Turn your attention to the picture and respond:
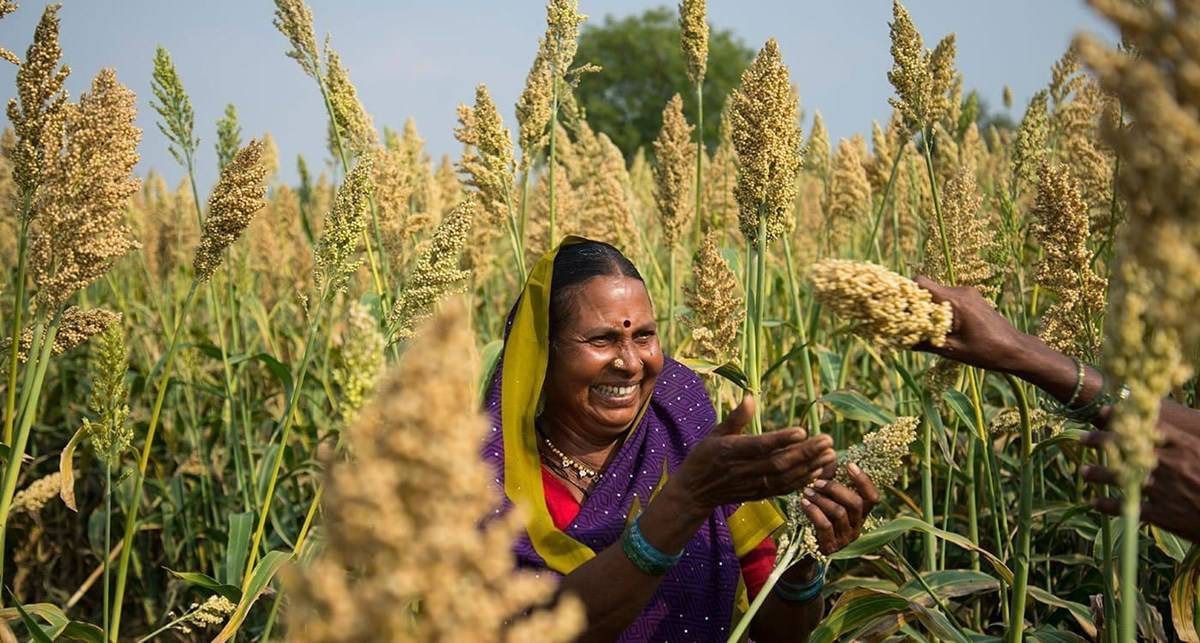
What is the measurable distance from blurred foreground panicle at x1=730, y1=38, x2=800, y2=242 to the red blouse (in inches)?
31.7

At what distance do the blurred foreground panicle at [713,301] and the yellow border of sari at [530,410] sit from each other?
0.96 feet

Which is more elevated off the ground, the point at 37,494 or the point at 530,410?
the point at 530,410

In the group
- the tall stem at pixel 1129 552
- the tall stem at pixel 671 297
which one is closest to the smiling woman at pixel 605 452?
the tall stem at pixel 671 297

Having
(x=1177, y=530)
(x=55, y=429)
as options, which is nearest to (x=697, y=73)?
(x=1177, y=530)

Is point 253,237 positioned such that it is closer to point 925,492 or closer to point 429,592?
point 925,492

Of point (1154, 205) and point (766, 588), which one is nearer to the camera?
point (1154, 205)

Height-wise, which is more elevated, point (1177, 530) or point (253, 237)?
point (253, 237)

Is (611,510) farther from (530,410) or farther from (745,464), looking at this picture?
(745,464)

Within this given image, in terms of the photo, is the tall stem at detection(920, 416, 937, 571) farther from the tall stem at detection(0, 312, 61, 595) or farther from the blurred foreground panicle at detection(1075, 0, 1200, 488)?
the tall stem at detection(0, 312, 61, 595)

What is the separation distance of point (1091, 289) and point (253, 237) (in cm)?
666

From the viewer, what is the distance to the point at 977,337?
1747mm

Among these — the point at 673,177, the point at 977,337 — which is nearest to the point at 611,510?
the point at 977,337

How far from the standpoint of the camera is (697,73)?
373 centimetres

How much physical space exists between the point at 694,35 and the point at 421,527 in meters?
3.00
